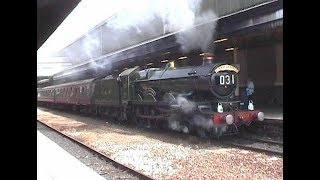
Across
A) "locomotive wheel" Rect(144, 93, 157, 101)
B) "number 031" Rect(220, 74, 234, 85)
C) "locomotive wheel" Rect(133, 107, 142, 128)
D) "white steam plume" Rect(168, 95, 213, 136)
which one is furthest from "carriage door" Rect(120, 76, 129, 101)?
"number 031" Rect(220, 74, 234, 85)

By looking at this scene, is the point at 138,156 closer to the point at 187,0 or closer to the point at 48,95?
the point at 187,0

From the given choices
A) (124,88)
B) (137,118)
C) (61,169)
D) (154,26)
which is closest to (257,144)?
(61,169)

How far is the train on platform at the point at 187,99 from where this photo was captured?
8.15 m

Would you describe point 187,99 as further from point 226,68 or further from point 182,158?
point 182,158

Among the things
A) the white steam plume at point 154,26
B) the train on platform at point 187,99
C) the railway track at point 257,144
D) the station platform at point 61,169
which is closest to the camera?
the station platform at point 61,169

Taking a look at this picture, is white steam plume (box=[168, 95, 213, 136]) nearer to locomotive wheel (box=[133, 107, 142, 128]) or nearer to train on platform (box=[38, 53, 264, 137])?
train on platform (box=[38, 53, 264, 137])

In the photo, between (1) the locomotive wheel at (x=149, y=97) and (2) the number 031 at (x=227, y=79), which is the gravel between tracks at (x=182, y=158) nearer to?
(1) the locomotive wheel at (x=149, y=97)

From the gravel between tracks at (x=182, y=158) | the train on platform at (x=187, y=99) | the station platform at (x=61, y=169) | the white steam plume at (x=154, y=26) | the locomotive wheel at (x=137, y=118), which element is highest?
the white steam plume at (x=154, y=26)

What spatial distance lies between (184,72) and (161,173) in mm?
3818

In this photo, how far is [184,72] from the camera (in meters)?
9.04

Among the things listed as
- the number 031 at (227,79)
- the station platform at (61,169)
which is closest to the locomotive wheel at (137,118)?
the number 031 at (227,79)

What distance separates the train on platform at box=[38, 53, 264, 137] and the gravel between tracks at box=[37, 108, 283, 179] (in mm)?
433

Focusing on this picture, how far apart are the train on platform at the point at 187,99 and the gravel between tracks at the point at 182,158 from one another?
1.42ft
